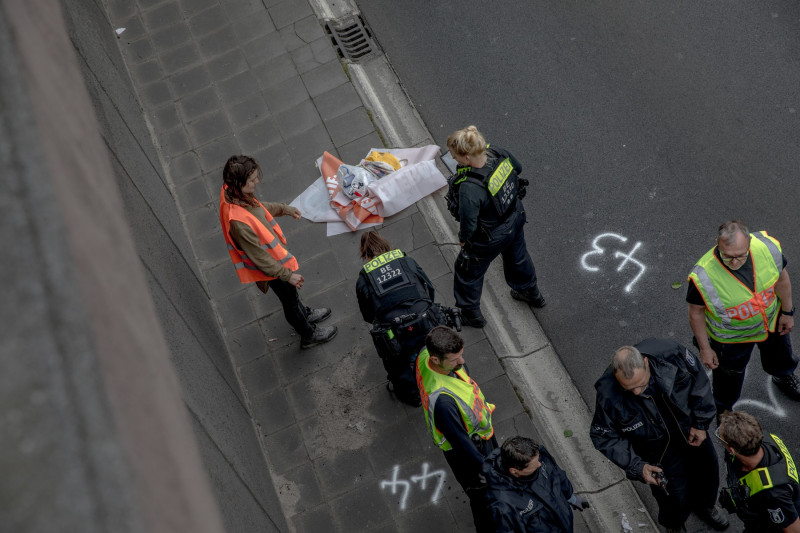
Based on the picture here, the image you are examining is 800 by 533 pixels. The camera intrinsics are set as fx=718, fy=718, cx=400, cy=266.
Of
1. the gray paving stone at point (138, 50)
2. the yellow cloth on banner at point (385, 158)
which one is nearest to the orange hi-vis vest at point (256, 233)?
the yellow cloth on banner at point (385, 158)

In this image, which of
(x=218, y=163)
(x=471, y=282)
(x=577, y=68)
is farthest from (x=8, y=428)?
(x=577, y=68)

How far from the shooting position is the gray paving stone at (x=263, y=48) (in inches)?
335

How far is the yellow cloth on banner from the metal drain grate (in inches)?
65.9

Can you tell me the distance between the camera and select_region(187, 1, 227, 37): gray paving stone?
8.95m

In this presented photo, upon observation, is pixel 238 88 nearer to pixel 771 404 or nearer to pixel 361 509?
pixel 361 509

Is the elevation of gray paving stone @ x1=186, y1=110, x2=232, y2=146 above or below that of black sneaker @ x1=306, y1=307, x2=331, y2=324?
above

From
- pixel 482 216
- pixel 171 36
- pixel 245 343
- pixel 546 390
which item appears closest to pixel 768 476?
pixel 546 390

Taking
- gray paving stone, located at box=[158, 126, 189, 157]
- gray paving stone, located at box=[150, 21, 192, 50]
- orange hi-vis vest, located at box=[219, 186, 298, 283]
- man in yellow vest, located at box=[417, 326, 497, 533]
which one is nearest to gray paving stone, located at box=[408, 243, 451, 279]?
orange hi-vis vest, located at box=[219, 186, 298, 283]

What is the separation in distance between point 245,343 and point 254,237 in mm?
1520

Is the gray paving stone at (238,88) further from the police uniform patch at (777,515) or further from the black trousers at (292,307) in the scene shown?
the police uniform patch at (777,515)

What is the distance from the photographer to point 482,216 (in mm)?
5434

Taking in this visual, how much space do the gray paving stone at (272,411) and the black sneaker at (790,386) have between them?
3.81 m

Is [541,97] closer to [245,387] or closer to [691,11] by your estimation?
[691,11]

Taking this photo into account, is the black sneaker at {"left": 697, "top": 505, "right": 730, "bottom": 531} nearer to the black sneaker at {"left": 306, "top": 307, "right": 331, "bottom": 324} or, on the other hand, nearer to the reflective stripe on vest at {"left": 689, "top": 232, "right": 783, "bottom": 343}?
the reflective stripe on vest at {"left": 689, "top": 232, "right": 783, "bottom": 343}
